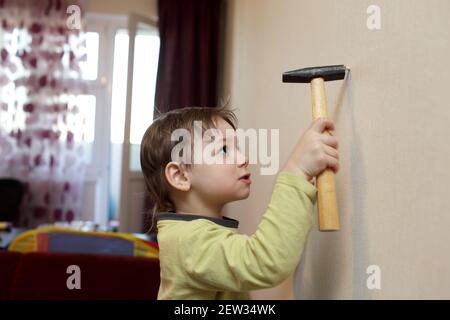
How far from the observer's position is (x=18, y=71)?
3725 millimetres

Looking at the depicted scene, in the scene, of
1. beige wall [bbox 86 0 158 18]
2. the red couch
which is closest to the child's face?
the red couch

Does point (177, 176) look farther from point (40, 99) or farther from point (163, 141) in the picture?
point (40, 99)

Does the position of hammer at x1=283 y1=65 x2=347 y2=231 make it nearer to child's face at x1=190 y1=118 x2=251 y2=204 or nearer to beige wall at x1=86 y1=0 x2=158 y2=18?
child's face at x1=190 y1=118 x2=251 y2=204

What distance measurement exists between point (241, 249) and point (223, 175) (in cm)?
18

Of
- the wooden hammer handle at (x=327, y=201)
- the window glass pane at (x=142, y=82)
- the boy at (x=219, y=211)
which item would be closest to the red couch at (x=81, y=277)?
the boy at (x=219, y=211)

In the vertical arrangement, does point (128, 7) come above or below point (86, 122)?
above

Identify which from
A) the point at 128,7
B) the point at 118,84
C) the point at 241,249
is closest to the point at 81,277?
the point at 241,249

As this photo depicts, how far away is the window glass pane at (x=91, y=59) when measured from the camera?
3.84 meters

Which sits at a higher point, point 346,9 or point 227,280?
point 346,9

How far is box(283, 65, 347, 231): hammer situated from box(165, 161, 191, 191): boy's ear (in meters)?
0.27

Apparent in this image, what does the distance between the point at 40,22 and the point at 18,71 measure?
1.59ft

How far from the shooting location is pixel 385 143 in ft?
2.11
